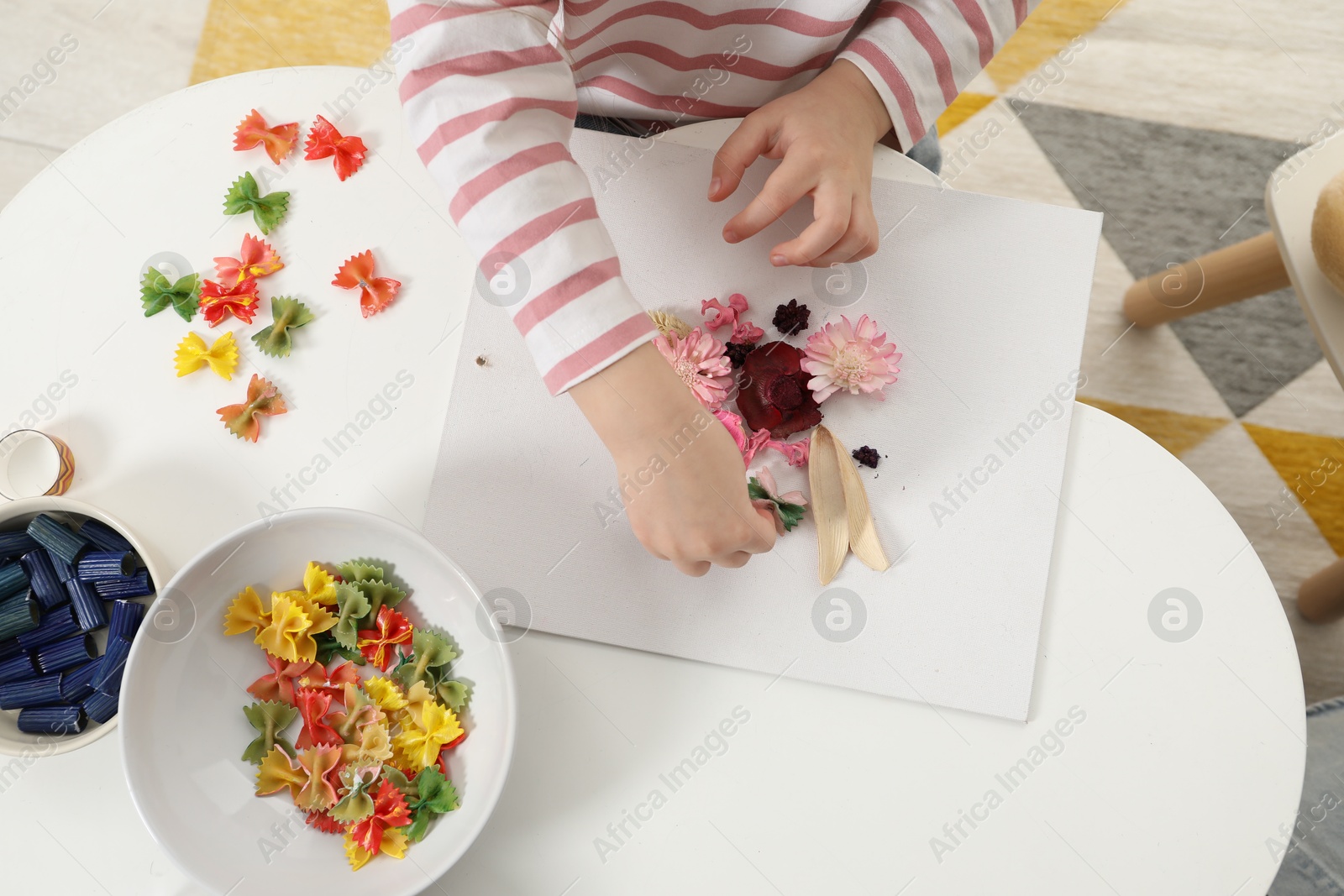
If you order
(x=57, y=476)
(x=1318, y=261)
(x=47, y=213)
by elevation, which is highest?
(x=47, y=213)

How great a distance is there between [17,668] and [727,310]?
0.47 meters

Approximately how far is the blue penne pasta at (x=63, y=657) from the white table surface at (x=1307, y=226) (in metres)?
0.90

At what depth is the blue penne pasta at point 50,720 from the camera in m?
Result: 0.50

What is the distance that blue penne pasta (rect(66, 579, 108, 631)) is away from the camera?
52 centimetres

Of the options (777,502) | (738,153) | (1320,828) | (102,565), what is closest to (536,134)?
(738,153)

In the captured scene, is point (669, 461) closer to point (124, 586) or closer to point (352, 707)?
point (352, 707)

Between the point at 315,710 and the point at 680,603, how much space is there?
0.22m

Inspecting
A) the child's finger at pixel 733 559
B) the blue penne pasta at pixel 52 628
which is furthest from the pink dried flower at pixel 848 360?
the blue penne pasta at pixel 52 628

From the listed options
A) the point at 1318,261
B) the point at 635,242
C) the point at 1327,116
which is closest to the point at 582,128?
the point at 635,242

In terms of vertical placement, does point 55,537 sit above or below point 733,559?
above

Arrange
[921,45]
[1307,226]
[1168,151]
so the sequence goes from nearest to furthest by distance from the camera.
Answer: [921,45]
[1307,226]
[1168,151]

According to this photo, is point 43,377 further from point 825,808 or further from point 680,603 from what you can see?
point 825,808

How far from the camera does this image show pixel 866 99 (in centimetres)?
57

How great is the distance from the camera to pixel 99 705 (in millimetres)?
506
